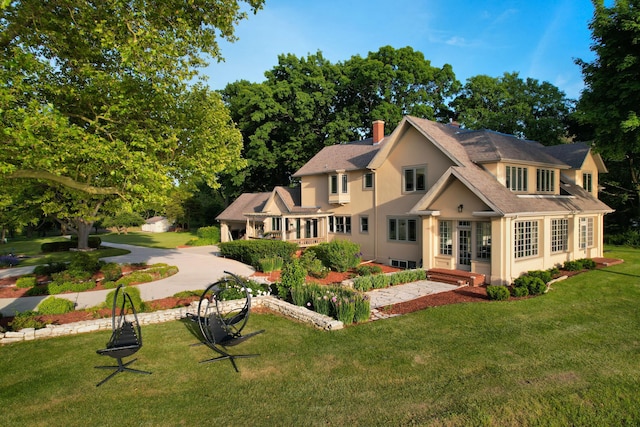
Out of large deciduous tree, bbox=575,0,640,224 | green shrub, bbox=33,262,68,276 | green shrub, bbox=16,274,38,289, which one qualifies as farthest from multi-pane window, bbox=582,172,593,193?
green shrub, bbox=16,274,38,289

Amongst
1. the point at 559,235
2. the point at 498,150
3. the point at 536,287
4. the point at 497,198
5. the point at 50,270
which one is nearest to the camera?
the point at 536,287

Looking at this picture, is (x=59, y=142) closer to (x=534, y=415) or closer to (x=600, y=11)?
(x=534, y=415)

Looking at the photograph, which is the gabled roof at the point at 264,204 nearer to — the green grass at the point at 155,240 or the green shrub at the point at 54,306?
the green grass at the point at 155,240

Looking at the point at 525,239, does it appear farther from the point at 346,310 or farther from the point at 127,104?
the point at 127,104

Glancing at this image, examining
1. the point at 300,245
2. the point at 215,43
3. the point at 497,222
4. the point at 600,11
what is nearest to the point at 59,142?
the point at 215,43

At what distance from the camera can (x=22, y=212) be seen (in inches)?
824

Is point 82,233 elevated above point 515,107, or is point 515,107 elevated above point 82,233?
point 515,107

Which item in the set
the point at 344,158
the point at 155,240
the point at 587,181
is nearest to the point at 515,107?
the point at 587,181

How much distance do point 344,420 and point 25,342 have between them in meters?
8.94

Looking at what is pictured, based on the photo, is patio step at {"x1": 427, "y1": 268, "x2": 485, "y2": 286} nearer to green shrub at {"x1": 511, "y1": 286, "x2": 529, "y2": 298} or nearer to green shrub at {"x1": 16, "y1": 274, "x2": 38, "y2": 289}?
green shrub at {"x1": 511, "y1": 286, "x2": 529, "y2": 298}

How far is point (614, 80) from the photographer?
16.1 m

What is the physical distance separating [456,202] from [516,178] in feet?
13.8

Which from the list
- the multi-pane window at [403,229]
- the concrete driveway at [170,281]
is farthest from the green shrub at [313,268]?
the multi-pane window at [403,229]

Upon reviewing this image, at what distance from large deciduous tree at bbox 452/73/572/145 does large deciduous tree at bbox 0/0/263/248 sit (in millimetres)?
32153
